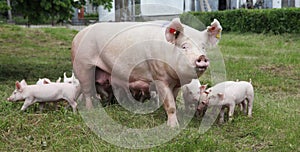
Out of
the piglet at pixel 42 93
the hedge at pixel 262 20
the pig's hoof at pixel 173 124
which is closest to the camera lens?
the pig's hoof at pixel 173 124

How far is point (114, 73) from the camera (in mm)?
4500

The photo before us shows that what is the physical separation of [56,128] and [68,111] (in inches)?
23.3

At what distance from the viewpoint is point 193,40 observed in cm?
375

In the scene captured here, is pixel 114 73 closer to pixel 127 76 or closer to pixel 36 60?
pixel 127 76

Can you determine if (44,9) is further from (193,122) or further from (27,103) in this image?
(193,122)

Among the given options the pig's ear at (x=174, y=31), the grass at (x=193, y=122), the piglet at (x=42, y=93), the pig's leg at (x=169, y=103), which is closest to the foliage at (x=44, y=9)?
the grass at (x=193, y=122)

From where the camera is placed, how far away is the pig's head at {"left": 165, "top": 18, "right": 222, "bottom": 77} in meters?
3.61

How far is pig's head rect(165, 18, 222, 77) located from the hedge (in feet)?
27.9

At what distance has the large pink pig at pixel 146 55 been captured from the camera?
12.3ft

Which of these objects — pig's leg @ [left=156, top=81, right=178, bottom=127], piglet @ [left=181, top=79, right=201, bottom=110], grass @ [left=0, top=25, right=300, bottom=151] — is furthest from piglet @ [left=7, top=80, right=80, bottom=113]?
piglet @ [left=181, top=79, right=201, bottom=110]

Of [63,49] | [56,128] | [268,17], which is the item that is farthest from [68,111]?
[268,17]

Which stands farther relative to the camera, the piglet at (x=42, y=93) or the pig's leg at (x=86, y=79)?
the pig's leg at (x=86, y=79)

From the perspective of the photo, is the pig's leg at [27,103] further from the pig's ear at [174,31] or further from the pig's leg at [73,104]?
the pig's ear at [174,31]

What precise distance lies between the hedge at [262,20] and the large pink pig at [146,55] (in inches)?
312
